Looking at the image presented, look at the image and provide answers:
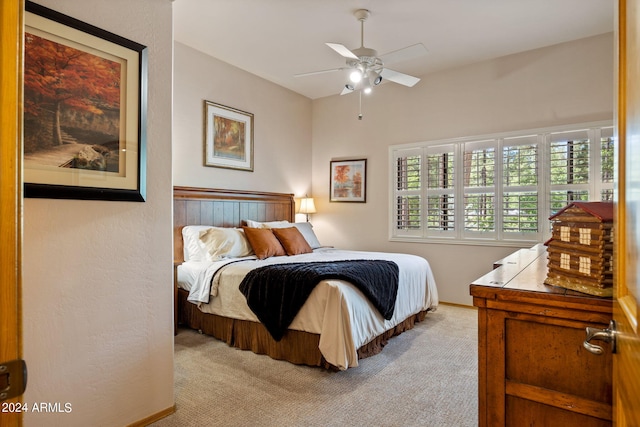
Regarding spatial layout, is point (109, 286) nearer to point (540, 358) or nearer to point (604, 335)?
point (540, 358)

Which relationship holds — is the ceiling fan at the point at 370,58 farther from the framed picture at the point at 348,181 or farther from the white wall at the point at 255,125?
the framed picture at the point at 348,181

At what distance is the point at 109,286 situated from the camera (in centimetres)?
195

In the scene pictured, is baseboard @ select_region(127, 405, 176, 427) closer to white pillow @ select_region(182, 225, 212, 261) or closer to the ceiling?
white pillow @ select_region(182, 225, 212, 261)

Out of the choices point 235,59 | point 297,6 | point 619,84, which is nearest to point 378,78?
point 297,6

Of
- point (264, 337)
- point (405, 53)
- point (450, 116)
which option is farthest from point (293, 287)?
point (450, 116)

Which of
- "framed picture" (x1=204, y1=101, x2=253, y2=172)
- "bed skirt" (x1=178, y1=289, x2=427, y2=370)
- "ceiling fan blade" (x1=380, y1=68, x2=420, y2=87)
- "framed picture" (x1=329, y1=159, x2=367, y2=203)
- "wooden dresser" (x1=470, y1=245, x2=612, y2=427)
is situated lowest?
"bed skirt" (x1=178, y1=289, x2=427, y2=370)

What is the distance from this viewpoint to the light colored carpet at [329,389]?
2135 millimetres

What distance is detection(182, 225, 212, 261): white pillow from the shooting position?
3.83 m

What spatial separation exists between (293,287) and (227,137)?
2.61 m

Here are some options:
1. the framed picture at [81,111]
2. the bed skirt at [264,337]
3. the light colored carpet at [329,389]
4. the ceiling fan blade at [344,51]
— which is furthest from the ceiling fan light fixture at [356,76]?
the light colored carpet at [329,389]

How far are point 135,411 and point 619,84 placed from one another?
256cm

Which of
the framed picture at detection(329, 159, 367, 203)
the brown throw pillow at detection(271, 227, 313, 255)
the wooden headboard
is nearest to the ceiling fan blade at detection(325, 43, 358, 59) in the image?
the brown throw pillow at detection(271, 227, 313, 255)

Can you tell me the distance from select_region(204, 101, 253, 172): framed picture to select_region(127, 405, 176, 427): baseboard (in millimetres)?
2905

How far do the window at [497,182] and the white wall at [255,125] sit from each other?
1602 millimetres
